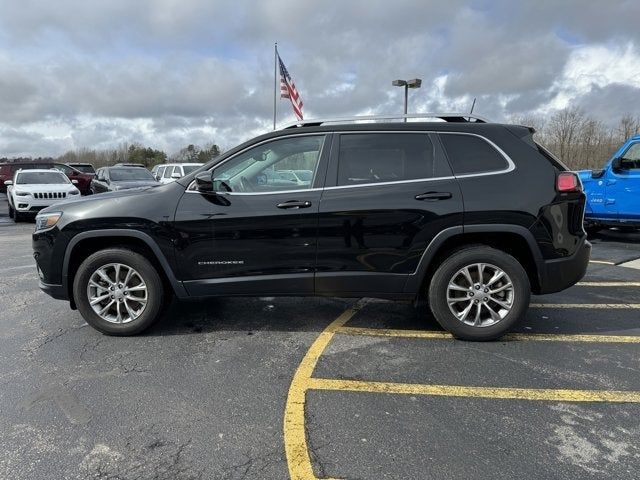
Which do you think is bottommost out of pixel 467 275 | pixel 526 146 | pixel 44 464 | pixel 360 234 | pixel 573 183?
pixel 44 464

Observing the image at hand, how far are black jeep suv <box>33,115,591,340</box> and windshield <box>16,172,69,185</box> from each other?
12.7 meters

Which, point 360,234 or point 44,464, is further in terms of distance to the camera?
point 360,234

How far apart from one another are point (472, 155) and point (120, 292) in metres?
3.28

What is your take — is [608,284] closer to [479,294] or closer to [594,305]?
[594,305]

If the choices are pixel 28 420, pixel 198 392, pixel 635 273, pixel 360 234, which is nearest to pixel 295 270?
pixel 360 234

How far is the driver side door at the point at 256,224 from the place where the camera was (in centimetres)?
418

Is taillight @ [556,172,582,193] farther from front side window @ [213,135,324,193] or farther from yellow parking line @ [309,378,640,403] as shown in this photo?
front side window @ [213,135,324,193]

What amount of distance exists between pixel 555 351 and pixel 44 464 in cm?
367

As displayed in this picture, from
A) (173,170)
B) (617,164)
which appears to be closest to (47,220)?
(617,164)

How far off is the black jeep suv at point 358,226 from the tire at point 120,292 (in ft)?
0.04

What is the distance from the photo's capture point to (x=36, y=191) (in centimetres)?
1468

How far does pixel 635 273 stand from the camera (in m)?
6.89

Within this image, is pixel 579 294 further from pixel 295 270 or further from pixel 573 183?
pixel 295 270

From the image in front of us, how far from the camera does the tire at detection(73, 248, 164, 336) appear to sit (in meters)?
4.35
